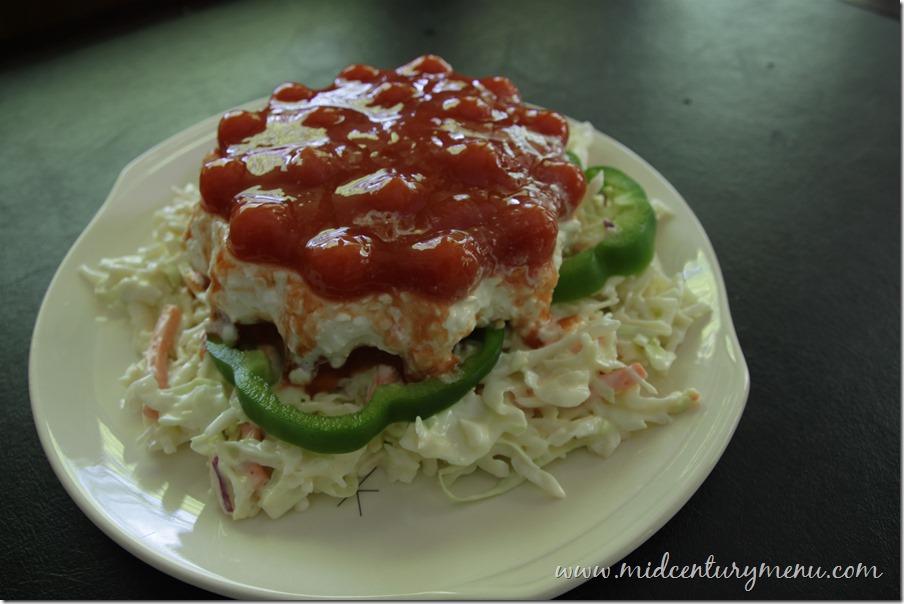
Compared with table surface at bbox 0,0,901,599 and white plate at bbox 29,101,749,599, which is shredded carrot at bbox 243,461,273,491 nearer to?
white plate at bbox 29,101,749,599

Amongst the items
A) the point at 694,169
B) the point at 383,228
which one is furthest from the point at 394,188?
the point at 694,169

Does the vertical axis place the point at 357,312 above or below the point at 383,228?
below

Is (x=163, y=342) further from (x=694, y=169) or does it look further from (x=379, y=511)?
(x=694, y=169)

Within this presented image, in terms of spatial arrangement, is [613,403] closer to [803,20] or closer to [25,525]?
[25,525]

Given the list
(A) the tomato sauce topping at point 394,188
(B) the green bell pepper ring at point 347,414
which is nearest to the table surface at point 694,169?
(B) the green bell pepper ring at point 347,414

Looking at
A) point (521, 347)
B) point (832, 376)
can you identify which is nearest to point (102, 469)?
point (521, 347)

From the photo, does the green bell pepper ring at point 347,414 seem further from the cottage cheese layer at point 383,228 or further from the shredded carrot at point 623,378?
the shredded carrot at point 623,378

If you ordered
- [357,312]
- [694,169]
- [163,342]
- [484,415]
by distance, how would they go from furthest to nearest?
[694,169]
[163,342]
[484,415]
[357,312]
